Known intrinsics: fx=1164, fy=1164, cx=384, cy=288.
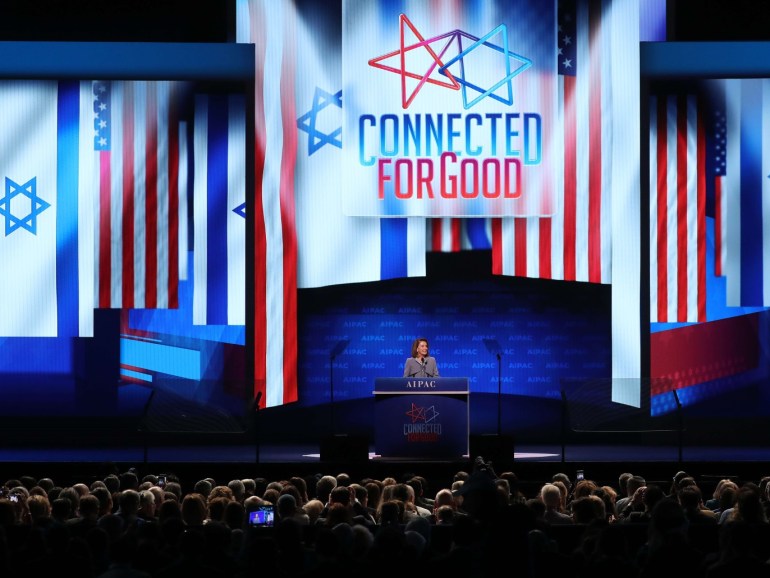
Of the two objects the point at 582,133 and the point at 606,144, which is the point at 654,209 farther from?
the point at 582,133

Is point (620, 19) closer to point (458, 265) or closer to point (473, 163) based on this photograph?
point (473, 163)

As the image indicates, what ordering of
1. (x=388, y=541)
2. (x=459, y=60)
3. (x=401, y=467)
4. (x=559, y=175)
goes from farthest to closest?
(x=559, y=175)
(x=459, y=60)
(x=401, y=467)
(x=388, y=541)

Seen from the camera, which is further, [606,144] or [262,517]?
[606,144]

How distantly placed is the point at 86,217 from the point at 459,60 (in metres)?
4.71

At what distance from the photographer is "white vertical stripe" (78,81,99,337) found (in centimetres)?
1365

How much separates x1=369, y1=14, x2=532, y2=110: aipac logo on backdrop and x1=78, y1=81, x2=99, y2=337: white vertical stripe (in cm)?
371

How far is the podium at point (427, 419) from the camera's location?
1061 cm

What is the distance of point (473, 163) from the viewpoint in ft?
43.6

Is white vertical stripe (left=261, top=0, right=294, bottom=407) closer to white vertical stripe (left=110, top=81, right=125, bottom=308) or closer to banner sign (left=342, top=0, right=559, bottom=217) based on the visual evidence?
banner sign (left=342, top=0, right=559, bottom=217)

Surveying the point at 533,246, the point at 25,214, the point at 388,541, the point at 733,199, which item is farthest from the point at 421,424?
the point at 388,541

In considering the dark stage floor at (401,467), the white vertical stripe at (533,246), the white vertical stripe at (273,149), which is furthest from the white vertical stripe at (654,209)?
the white vertical stripe at (273,149)

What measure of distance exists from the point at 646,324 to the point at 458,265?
2.29m

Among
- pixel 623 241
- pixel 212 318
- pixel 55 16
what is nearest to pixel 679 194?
pixel 623 241

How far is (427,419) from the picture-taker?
1065cm
